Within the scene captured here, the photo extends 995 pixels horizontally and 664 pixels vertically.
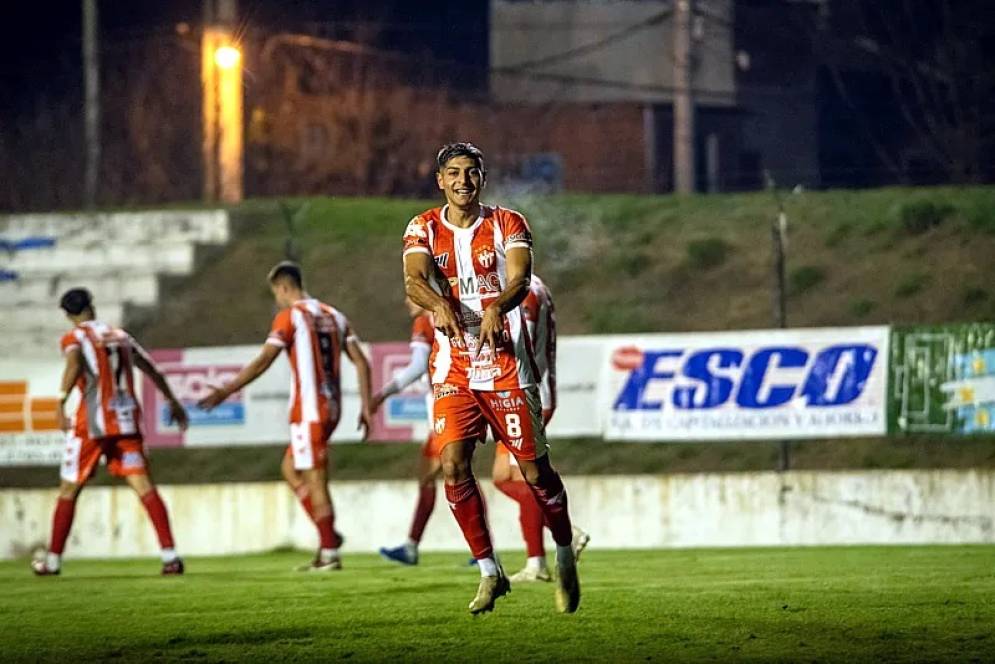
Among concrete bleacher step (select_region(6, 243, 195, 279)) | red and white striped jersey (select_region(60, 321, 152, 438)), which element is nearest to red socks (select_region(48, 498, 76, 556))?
red and white striped jersey (select_region(60, 321, 152, 438))

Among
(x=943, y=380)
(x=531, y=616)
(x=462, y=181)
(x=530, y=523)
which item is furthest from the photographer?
(x=943, y=380)

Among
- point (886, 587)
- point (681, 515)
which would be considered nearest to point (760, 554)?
point (681, 515)

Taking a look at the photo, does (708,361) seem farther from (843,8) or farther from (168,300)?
(843,8)

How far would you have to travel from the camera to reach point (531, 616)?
9422 mm

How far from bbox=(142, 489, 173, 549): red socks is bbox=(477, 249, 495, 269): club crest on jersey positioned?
229 inches

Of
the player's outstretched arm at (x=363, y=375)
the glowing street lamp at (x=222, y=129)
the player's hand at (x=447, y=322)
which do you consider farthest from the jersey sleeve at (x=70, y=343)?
the glowing street lamp at (x=222, y=129)

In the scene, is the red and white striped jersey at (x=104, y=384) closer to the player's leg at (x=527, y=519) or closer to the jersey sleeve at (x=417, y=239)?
the player's leg at (x=527, y=519)

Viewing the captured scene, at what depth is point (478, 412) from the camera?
30.2 feet

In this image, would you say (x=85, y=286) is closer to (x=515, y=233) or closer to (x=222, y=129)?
(x=222, y=129)

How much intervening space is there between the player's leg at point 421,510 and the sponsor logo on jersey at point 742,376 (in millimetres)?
3836

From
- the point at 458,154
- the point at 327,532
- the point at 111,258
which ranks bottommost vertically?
the point at 327,532

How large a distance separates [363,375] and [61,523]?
8.05ft

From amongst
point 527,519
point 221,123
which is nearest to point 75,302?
point 527,519

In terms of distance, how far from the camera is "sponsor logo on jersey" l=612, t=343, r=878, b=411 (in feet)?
58.2
